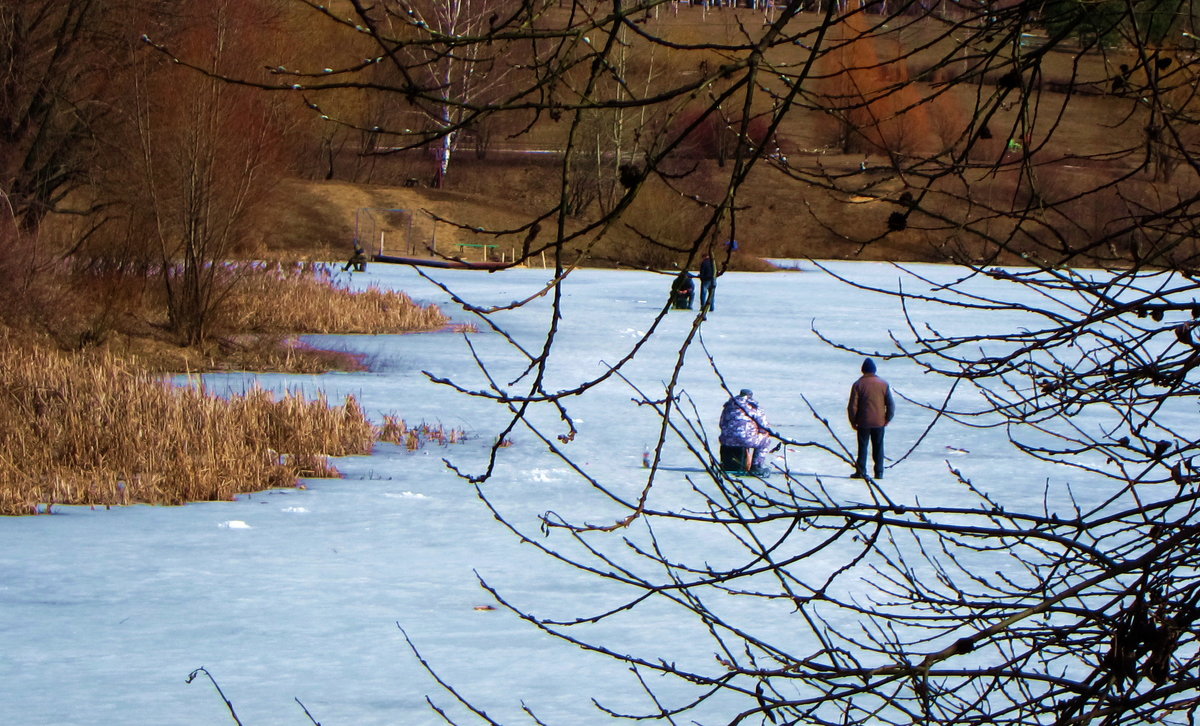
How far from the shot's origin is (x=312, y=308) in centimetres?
2666

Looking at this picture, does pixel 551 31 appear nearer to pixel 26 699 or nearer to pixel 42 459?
pixel 26 699

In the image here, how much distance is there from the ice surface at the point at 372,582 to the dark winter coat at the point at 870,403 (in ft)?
1.88

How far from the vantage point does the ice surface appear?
7219 mm

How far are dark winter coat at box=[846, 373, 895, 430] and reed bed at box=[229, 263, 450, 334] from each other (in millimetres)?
14325

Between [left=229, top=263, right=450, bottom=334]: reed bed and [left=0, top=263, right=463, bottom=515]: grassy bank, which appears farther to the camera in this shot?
[left=229, top=263, right=450, bottom=334]: reed bed

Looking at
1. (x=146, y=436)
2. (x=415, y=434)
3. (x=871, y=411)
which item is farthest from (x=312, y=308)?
(x=871, y=411)

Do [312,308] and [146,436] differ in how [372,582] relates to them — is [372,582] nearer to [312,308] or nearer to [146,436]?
[146,436]

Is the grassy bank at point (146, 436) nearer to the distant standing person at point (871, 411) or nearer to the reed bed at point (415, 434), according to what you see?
the reed bed at point (415, 434)

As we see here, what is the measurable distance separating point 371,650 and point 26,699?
5.91 feet

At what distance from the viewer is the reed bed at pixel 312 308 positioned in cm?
2556

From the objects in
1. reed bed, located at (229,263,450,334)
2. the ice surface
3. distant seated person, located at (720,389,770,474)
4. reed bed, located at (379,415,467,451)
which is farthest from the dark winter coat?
reed bed, located at (229,263,450,334)

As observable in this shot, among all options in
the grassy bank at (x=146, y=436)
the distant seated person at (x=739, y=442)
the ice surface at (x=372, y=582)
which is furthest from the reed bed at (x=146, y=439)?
the distant seated person at (x=739, y=442)

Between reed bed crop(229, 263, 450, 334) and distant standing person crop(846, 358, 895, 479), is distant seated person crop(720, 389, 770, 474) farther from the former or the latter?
reed bed crop(229, 263, 450, 334)

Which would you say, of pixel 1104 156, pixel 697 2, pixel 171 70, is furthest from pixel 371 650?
pixel 171 70
